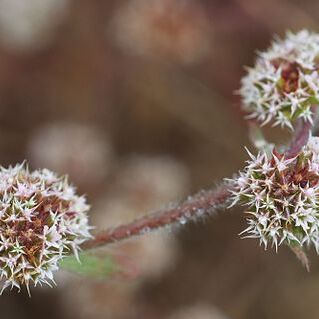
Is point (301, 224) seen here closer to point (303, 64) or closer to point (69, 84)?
point (303, 64)

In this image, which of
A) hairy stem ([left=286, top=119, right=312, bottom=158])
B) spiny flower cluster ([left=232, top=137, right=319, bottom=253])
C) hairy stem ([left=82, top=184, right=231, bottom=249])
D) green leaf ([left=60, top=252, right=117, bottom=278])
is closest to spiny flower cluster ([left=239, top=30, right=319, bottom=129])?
hairy stem ([left=286, top=119, right=312, bottom=158])

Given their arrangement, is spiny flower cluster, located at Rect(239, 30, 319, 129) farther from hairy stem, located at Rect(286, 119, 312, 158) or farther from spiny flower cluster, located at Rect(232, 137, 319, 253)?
spiny flower cluster, located at Rect(232, 137, 319, 253)

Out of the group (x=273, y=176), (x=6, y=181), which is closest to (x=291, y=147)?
(x=273, y=176)

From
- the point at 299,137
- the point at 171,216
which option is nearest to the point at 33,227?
the point at 171,216

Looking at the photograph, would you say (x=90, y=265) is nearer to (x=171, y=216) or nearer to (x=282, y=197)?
(x=171, y=216)

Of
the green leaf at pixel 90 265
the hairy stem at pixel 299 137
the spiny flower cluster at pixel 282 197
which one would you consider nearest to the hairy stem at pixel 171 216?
the green leaf at pixel 90 265

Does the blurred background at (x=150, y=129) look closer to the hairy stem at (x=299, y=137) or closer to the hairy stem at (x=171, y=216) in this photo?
the hairy stem at (x=171, y=216)
